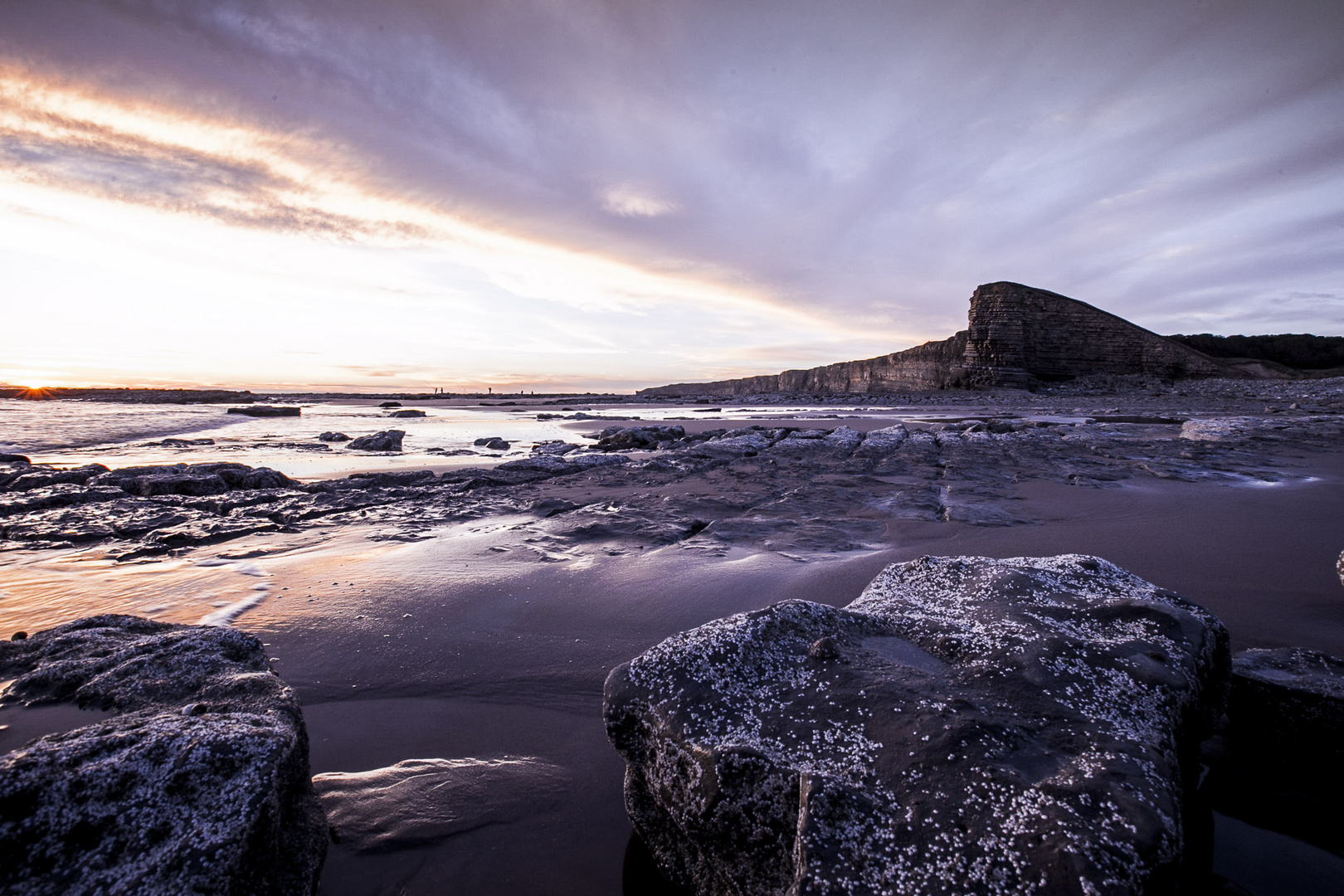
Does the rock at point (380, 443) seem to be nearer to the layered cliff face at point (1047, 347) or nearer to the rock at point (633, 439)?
the rock at point (633, 439)

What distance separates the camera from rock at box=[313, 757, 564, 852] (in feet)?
4.70

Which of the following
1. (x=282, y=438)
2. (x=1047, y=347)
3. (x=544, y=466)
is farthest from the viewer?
(x=1047, y=347)

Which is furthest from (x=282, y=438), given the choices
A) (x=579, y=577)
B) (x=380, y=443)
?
(x=579, y=577)

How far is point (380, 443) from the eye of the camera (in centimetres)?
1056

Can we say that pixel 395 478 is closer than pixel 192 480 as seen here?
No

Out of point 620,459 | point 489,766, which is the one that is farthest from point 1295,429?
point 489,766

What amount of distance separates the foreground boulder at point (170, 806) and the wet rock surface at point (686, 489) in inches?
96.3

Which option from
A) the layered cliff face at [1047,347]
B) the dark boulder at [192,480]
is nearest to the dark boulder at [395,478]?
the dark boulder at [192,480]

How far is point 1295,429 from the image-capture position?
9055 millimetres

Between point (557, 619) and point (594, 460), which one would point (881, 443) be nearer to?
point (594, 460)

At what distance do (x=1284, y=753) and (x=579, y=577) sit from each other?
2.83 metres

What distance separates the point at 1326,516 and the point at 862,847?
520 cm

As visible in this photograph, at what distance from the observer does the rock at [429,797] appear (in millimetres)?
1433

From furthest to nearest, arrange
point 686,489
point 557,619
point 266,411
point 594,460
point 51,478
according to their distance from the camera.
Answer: point 266,411 → point 594,460 → point 51,478 → point 686,489 → point 557,619
